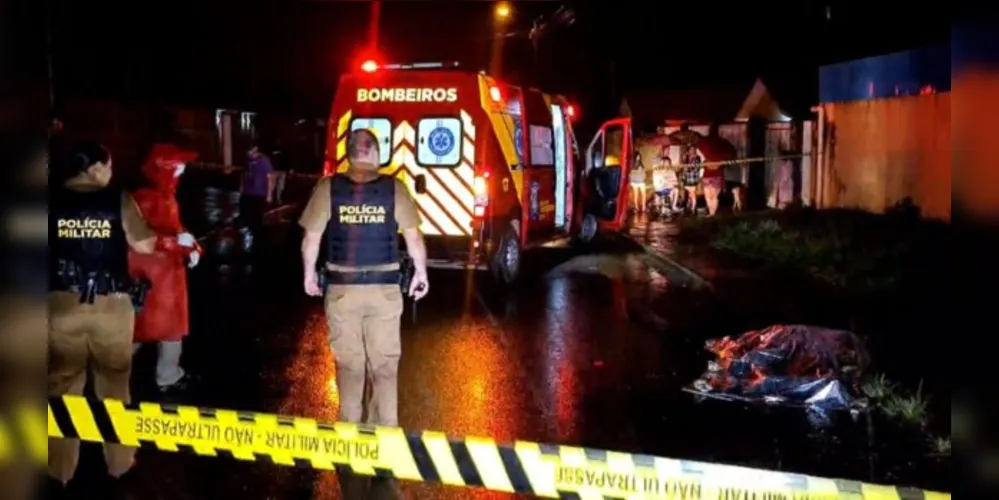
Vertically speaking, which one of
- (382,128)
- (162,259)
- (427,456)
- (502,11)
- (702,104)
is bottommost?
(427,456)

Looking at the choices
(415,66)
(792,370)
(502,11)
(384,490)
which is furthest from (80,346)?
(502,11)

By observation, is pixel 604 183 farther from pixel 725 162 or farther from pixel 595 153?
pixel 725 162

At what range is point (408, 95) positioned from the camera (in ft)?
35.9

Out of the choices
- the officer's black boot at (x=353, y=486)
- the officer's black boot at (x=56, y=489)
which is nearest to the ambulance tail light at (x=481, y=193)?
the officer's black boot at (x=353, y=486)

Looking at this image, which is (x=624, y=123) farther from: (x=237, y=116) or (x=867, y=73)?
(x=237, y=116)

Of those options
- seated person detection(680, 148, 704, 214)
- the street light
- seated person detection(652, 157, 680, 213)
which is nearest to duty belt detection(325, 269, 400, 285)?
seated person detection(680, 148, 704, 214)

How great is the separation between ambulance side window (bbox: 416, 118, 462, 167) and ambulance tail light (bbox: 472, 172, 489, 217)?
28 centimetres

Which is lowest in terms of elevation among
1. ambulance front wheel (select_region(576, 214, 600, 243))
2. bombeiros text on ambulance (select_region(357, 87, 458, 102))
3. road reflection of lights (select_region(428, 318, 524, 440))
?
road reflection of lights (select_region(428, 318, 524, 440))

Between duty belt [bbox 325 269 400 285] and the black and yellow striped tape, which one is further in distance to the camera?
duty belt [bbox 325 269 400 285]

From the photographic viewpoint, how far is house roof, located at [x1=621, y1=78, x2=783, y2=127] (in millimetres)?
25828

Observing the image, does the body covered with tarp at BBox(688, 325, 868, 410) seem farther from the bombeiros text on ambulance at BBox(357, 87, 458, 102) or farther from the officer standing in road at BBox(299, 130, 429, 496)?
the bombeiros text on ambulance at BBox(357, 87, 458, 102)

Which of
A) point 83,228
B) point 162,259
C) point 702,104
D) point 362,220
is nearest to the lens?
point 83,228

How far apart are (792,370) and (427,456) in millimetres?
3615

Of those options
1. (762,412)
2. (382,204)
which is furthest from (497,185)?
(382,204)
